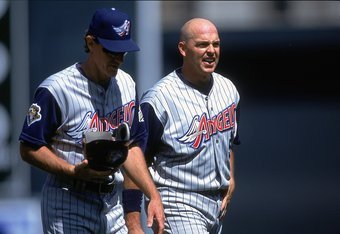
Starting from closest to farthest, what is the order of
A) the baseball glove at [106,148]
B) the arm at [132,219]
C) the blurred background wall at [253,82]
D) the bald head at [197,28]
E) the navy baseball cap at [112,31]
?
the baseball glove at [106,148]
the navy baseball cap at [112,31]
the arm at [132,219]
the bald head at [197,28]
the blurred background wall at [253,82]

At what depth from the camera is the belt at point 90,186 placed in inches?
183

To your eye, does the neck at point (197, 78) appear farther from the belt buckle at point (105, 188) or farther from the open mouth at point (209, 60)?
the belt buckle at point (105, 188)

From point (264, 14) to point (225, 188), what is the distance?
2104 millimetres

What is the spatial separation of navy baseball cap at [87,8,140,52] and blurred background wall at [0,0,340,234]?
2.34 metres

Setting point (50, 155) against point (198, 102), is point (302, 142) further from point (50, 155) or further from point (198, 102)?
point (50, 155)

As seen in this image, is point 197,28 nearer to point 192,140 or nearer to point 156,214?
point 192,140

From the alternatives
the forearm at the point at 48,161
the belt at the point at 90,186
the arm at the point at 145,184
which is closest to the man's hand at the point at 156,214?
the arm at the point at 145,184

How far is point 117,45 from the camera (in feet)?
15.1

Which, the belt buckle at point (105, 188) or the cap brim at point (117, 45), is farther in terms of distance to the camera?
the belt buckle at point (105, 188)

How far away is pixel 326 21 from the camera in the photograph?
725cm

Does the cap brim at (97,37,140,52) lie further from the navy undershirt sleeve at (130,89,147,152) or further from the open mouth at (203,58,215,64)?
the open mouth at (203,58,215,64)

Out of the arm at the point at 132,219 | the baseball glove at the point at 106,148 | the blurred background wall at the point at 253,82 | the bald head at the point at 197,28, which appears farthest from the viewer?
the blurred background wall at the point at 253,82

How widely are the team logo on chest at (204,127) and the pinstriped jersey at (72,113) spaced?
509 millimetres

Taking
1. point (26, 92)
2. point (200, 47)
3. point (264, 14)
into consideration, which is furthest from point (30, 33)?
point (200, 47)
